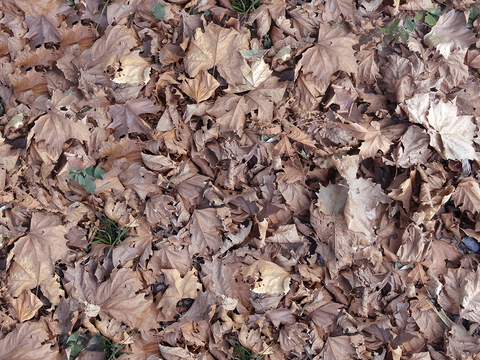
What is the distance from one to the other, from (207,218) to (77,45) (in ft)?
3.92

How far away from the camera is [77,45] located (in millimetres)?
1999

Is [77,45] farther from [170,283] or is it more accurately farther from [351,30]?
[351,30]

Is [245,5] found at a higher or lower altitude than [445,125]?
higher

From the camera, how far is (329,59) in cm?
192

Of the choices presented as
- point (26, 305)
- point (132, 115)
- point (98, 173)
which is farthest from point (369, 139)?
point (26, 305)

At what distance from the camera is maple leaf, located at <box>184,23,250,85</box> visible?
1.92 metres

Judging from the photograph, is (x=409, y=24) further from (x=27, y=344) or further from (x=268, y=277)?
(x=27, y=344)

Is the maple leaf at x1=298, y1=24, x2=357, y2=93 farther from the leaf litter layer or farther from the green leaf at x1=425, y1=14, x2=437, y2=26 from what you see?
the green leaf at x1=425, y1=14, x2=437, y2=26

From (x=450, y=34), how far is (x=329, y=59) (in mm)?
782

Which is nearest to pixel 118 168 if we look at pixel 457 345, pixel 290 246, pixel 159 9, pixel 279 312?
pixel 159 9

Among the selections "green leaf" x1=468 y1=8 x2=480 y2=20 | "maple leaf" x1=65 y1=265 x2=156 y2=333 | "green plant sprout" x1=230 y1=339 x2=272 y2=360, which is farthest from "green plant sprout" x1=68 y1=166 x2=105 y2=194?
"green leaf" x1=468 y1=8 x2=480 y2=20

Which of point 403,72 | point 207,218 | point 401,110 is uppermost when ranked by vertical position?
point 403,72

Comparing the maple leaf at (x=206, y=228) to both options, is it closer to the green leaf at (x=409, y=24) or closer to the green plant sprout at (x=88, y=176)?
the green plant sprout at (x=88, y=176)

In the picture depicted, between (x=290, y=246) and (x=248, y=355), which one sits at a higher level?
(x=290, y=246)
